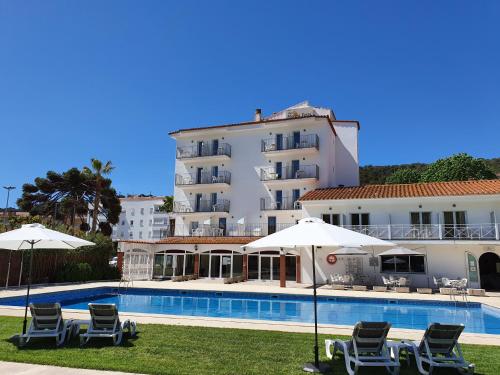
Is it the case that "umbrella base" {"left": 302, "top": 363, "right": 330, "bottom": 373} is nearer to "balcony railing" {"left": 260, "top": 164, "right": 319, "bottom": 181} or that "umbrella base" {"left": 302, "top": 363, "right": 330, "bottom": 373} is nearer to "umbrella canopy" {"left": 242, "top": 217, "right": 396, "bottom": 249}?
"umbrella canopy" {"left": 242, "top": 217, "right": 396, "bottom": 249}

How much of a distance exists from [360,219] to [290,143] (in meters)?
9.93

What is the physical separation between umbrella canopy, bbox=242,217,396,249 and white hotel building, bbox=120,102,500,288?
1692cm

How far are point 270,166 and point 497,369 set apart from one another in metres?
27.2

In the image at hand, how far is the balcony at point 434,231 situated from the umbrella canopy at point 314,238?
1799 cm

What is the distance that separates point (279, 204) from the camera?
32.1 metres

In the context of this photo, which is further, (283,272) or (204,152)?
(204,152)

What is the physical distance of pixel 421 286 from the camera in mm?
23422

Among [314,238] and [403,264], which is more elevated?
[314,238]

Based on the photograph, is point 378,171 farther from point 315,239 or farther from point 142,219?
point 315,239

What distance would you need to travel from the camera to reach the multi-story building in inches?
2670

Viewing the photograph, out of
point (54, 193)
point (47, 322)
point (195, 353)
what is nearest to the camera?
A: point (195, 353)

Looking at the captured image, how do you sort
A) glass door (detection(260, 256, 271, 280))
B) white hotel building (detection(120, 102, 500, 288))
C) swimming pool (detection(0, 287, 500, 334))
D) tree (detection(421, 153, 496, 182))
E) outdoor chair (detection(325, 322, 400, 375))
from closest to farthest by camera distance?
outdoor chair (detection(325, 322, 400, 375))
swimming pool (detection(0, 287, 500, 334))
white hotel building (detection(120, 102, 500, 288))
glass door (detection(260, 256, 271, 280))
tree (detection(421, 153, 496, 182))

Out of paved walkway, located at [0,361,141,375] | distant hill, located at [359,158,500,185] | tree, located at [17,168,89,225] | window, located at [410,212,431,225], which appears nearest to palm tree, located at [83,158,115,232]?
tree, located at [17,168,89,225]

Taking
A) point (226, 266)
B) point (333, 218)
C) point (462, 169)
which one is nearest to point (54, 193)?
point (226, 266)
